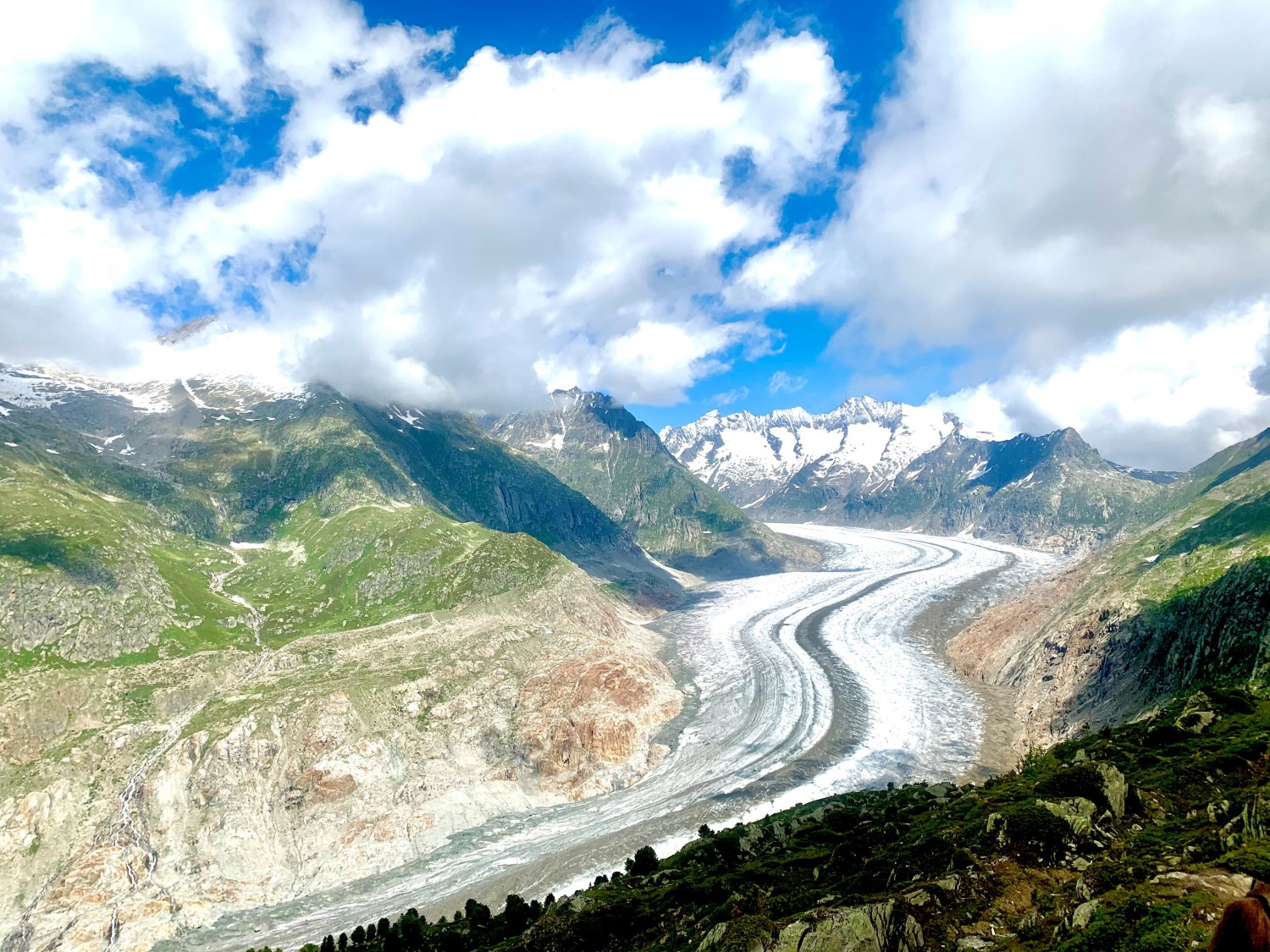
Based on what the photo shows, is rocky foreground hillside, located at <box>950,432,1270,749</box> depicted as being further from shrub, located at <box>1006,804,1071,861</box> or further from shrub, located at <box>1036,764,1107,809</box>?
shrub, located at <box>1006,804,1071,861</box>

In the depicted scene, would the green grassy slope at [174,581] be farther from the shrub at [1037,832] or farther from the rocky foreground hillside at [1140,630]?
the shrub at [1037,832]

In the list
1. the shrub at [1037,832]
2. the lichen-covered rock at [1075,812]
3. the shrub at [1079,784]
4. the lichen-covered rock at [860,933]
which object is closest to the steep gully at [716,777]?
the shrub at [1079,784]

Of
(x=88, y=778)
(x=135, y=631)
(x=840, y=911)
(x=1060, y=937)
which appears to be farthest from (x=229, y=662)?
(x=1060, y=937)

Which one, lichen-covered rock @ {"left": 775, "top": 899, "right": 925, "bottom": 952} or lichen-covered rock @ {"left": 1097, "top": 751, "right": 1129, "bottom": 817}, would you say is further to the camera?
lichen-covered rock @ {"left": 1097, "top": 751, "right": 1129, "bottom": 817}

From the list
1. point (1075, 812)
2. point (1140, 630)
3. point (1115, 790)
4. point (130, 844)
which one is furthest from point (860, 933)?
point (1140, 630)

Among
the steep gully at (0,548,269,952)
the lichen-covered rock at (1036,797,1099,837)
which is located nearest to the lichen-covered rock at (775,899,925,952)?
the lichen-covered rock at (1036,797,1099,837)
